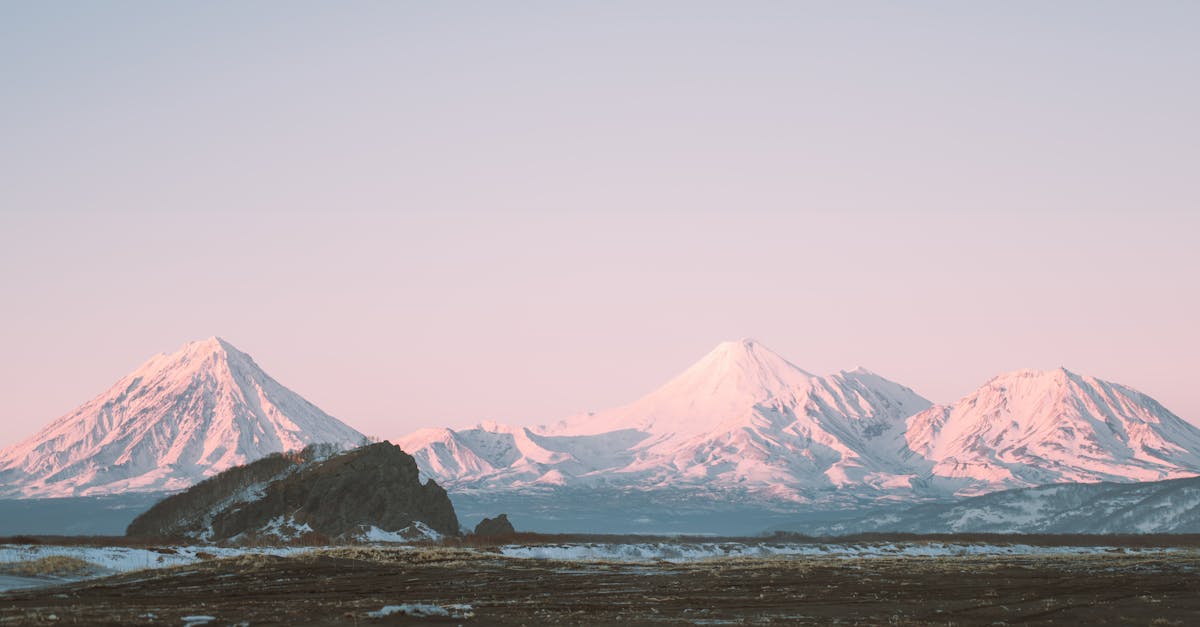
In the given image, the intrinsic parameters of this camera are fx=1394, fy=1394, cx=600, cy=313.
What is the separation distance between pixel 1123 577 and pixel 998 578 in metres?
7.61

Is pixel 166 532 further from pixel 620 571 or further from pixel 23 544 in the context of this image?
pixel 620 571

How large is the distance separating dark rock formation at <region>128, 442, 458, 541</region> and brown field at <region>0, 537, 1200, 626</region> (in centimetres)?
3085

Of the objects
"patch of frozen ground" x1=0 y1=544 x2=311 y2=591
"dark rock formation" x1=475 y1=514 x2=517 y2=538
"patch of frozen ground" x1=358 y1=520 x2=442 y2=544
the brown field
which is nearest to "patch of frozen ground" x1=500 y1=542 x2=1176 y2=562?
the brown field

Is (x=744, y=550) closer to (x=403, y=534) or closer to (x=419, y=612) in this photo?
(x=403, y=534)

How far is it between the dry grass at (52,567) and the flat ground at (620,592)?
12.0ft

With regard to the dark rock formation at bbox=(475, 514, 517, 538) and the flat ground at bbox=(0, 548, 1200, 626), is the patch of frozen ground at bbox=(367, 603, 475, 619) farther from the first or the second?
the dark rock formation at bbox=(475, 514, 517, 538)

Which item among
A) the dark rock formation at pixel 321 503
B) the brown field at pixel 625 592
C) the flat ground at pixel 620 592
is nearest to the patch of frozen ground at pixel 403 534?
the dark rock formation at pixel 321 503

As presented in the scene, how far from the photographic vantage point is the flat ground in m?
58.8

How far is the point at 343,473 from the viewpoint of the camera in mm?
136125

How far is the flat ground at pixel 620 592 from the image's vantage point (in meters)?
58.8

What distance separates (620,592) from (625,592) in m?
0.26

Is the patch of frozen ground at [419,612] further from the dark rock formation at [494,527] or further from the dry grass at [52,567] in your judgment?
the dark rock formation at [494,527]

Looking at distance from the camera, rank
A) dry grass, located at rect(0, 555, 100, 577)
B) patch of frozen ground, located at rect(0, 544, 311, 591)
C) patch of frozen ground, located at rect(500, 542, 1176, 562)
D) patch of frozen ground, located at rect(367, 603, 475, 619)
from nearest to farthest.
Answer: patch of frozen ground, located at rect(367, 603, 475, 619), dry grass, located at rect(0, 555, 100, 577), patch of frozen ground, located at rect(0, 544, 311, 591), patch of frozen ground, located at rect(500, 542, 1176, 562)

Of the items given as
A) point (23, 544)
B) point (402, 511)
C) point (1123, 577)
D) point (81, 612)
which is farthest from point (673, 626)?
point (402, 511)
